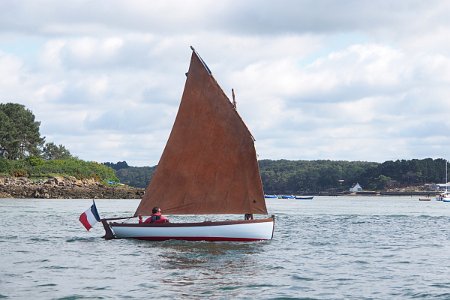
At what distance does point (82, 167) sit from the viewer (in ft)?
634

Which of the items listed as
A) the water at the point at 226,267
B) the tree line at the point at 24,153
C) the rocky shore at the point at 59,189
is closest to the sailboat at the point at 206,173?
the water at the point at 226,267

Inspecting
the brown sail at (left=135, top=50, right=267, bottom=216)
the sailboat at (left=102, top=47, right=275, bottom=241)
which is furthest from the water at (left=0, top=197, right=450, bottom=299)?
the brown sail at (left=135, top=50, right=267, bottom=216)

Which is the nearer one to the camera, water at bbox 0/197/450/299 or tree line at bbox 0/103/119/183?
water at bbox 0/197/450/299

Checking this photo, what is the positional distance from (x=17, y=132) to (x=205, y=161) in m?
139

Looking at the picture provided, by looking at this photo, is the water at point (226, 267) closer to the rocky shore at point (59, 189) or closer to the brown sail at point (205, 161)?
the brown sail at point (205, 161)

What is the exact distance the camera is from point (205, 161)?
50656 mm

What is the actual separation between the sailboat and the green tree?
133m

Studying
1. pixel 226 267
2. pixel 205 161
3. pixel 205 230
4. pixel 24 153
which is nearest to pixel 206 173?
pixel 205 161

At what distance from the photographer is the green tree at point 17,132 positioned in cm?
17962

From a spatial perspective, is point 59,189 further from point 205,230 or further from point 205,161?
point 205,230

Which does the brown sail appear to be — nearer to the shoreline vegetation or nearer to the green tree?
the shoreline vegetation

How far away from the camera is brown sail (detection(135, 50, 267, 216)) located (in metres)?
50.0

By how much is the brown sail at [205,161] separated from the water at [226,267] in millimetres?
2440

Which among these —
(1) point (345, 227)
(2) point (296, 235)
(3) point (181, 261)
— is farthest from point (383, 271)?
(1) point (345, 227)
